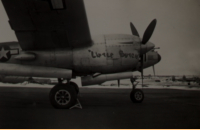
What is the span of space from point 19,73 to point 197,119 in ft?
18.1

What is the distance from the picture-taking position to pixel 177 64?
673 cm

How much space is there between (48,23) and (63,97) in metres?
2.37

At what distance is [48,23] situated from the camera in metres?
6.06

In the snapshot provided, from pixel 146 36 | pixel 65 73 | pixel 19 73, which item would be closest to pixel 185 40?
pixel 146 36

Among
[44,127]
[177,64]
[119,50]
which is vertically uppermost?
[119,50]

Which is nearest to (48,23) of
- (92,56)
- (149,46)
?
(92,56)

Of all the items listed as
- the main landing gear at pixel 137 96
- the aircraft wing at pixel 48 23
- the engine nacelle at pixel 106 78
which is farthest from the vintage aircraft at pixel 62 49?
the main landing gear at pixel 137 96

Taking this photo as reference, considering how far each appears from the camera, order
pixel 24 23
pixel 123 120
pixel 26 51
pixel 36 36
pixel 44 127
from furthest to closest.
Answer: pixel 26 51, pixel 36 36, pixel 24 23, pixel 123 120, pixel 44 127

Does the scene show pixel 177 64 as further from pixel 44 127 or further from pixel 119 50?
pixel 44 127

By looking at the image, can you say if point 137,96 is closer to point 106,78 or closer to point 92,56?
point 106,78

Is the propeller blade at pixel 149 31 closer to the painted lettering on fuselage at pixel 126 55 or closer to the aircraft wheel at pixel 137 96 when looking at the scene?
the painted lettering on fuselage at pixel 126 55

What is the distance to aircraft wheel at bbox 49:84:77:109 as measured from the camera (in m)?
6.38

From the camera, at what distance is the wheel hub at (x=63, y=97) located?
6418mm

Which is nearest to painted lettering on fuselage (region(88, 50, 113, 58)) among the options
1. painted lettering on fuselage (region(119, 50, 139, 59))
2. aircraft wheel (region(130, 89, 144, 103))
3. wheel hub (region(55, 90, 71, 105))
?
painted lettering on fuselage (region(119, 50, 139, 59))
